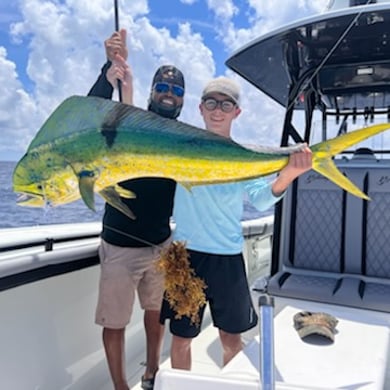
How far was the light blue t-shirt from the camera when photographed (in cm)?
168

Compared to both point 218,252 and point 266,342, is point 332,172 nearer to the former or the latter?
point 266,342

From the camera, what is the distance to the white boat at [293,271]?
61.1 inches

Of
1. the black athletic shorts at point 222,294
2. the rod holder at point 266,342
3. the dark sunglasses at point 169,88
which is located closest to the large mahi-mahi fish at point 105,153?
the rod holder at point 266,342

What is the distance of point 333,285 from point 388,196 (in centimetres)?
71

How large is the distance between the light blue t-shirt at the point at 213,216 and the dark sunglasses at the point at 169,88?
34 cm

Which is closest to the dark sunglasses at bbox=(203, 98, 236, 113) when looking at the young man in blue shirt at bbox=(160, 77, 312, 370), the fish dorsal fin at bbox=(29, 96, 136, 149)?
the young man in blue shirt at bbox=(160, 77, 312, 370)

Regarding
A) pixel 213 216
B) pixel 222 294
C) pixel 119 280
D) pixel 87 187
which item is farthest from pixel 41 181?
pixel 119 280

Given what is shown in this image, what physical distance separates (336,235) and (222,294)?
1.64 meters

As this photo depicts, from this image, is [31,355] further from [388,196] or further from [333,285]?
[388,196]

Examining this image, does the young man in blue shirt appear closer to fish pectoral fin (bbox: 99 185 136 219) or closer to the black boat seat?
fish pectoral fin (bbox: 99 185 136 219)

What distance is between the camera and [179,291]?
4.78 feet

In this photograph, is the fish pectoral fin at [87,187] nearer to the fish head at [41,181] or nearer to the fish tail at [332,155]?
the fish head at [41,181]

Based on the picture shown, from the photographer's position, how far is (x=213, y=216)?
5.64 feet

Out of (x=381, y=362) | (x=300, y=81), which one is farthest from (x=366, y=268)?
(x=381, y=362)
